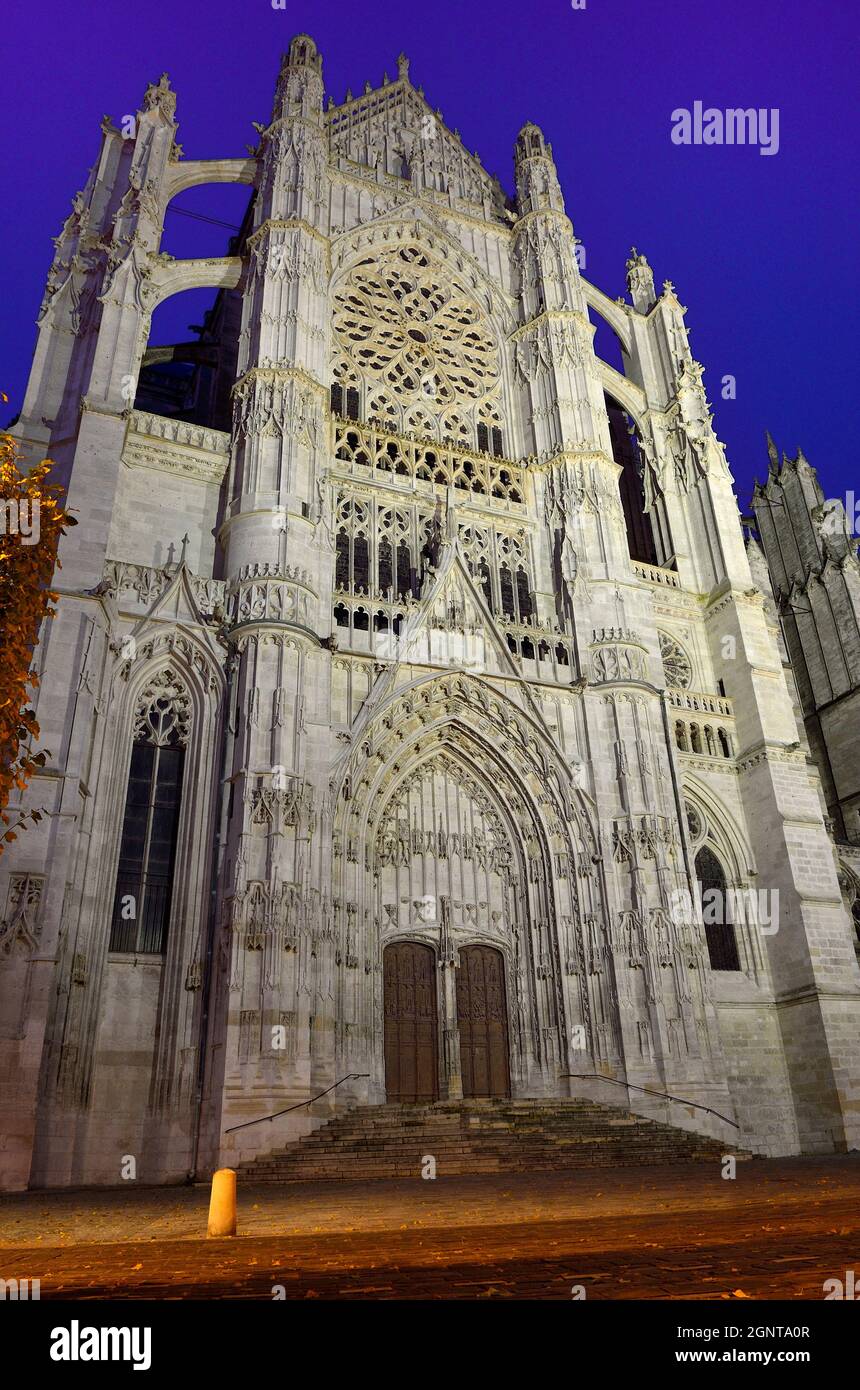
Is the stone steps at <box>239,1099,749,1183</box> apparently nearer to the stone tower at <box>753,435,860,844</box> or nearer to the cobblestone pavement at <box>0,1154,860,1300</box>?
the cobblestone pavement at <box>0,1154,860,1300</box>

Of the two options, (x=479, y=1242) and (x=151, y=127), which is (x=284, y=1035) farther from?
(x=151, y=127)

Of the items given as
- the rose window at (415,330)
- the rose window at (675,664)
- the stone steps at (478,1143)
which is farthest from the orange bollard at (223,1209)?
the rose window at (415,330)

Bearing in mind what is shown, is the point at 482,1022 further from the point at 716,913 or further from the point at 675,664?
the point at 675,664

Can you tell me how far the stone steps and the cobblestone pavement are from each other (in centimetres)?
351

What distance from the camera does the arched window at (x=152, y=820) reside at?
16.0 metres

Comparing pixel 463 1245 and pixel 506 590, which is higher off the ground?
pixel 506 590

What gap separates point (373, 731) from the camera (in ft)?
60.9

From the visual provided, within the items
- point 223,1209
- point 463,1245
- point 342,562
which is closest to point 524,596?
point 342,562

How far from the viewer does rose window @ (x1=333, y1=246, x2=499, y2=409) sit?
25281 mm

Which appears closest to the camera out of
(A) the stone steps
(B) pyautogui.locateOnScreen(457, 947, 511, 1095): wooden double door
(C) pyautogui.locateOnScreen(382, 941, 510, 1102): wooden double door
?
(A) the stone steps

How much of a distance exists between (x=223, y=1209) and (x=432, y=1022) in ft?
39.8

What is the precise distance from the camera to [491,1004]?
18.6 m

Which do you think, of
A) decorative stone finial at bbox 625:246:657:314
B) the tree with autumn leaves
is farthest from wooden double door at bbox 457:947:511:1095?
decorative stone finial at bbox 625:246:657:314

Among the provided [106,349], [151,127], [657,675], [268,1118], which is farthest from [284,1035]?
[151,127]
